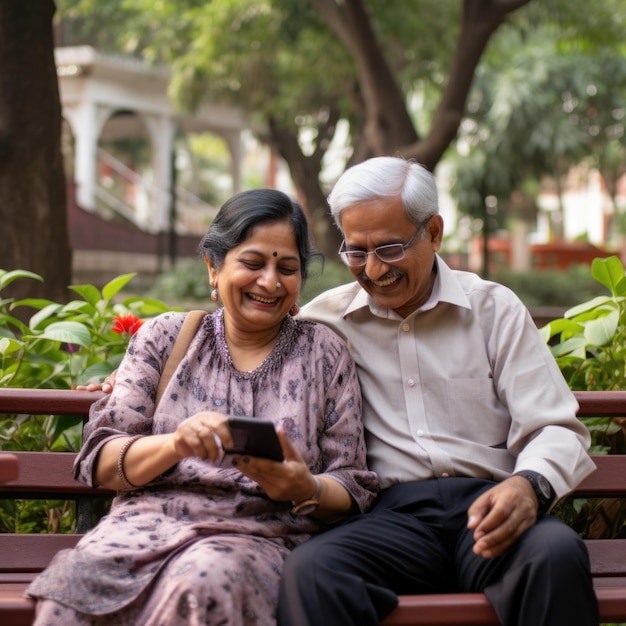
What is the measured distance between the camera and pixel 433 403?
3166 millimetres

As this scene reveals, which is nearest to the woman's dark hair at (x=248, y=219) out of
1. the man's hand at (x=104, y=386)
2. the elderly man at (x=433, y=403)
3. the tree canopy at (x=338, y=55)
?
the elderly man at (x=433, y=403)

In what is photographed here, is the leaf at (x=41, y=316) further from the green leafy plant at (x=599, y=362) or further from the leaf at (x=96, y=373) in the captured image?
the green leafy plant at (x=599, y=362)

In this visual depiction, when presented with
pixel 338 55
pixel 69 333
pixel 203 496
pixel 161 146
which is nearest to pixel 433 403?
pixel 203 496

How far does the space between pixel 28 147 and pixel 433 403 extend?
128 inches

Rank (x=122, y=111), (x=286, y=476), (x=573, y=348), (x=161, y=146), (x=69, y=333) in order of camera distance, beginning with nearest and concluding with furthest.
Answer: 1. (x=286, y=476)
2. (x=69, y=333)
3. (x=573, y=348)
4. (x=122, y=111)
5. (x=161, y=146)

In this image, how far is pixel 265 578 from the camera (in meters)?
2.64

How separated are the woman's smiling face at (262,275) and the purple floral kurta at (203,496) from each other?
116 mm

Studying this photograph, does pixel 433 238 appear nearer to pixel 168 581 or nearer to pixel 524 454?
pixel 524 454

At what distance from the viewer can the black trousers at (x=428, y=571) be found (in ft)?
8.48

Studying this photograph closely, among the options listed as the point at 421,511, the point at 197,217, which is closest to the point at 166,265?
the point at 197,217

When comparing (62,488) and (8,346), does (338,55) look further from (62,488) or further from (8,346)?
(62,488)

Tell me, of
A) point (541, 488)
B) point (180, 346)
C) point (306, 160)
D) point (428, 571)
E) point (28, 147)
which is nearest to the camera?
point (541, 488)

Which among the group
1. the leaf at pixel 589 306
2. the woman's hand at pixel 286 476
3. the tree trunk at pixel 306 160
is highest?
the tree trunk at pixel 306 160

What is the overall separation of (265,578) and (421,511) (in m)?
0.59
